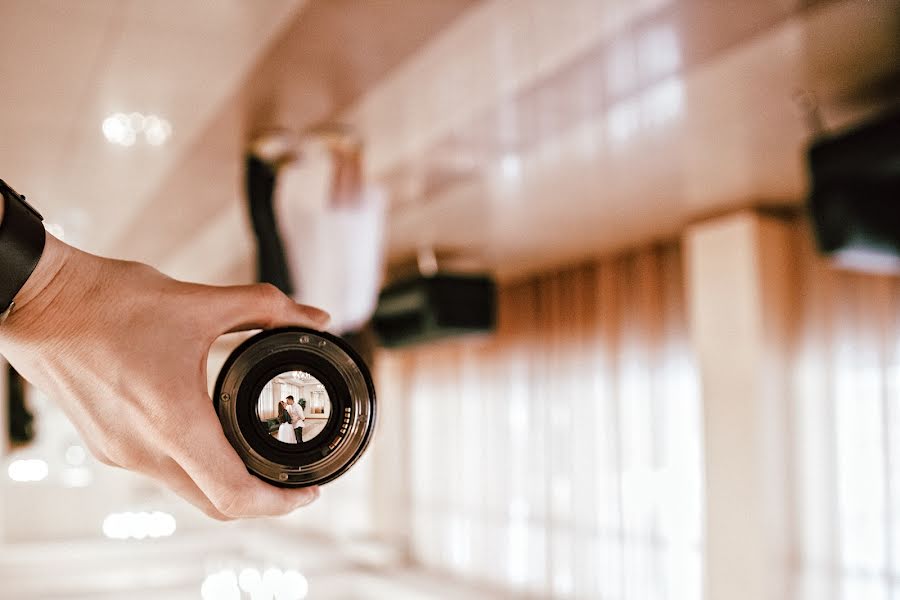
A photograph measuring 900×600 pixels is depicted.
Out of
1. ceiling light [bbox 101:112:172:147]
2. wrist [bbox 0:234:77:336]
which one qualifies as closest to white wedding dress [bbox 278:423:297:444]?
wrist [bbox 0:234:77:336]

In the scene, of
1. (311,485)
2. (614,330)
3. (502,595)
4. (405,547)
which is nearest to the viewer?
(311,485)

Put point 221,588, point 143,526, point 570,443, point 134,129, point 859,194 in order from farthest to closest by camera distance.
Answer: point 143,526
point 221,588
point 570,443
point 134,129
point 859,194

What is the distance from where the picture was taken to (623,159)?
321cm

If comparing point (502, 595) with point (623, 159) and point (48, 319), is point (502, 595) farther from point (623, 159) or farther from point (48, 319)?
point (48, 319)

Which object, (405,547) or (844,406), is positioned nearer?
(844,406)

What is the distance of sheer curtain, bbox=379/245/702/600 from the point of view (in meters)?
4.52

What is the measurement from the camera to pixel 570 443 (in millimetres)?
5277

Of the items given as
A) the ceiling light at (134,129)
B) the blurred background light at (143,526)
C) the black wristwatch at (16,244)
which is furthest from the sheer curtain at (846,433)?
the blurred background light at (143,526)

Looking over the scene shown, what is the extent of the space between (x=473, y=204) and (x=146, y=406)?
3.48 metres

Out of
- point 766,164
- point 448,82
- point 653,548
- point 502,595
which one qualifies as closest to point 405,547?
point 502,595

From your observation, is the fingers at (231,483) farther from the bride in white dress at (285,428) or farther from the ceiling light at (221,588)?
the ceiling light at (221,588)

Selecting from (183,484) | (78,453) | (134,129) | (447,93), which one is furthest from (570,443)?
(183,484)

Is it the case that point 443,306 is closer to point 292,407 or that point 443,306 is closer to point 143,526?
point 292,407

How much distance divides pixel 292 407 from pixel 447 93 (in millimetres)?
2157
